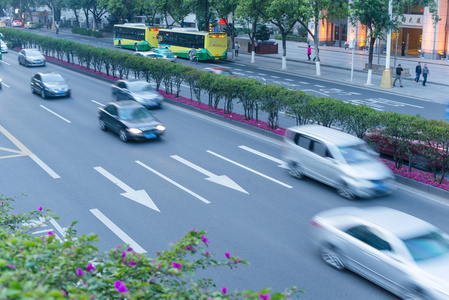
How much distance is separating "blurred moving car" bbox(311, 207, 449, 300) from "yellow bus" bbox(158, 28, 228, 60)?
38938 mm

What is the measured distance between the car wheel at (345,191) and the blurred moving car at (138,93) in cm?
1515

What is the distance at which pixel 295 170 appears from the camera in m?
16.6

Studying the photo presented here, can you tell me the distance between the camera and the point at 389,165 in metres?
17.4

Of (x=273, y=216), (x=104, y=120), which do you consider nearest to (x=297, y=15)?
(x=104, y=120)

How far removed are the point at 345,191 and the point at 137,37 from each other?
48.7m

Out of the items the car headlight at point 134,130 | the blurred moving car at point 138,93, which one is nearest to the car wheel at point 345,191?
the car headlight at point 134,130

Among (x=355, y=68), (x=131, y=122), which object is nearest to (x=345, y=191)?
(x=131, y=122)

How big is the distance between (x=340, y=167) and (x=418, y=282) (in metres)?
6.21

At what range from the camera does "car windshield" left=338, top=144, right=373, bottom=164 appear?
15.0 m

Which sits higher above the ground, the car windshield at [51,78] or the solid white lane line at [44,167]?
the car windshield at [51,78]

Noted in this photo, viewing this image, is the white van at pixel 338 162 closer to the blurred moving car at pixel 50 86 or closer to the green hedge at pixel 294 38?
the blurred moving car at pixel 50 86

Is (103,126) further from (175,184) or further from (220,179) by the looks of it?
(220,179)

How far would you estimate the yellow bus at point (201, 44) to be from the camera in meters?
48.2

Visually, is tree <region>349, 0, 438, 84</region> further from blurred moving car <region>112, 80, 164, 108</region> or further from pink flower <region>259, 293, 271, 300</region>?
pink flower <region>259, 293, 271, 300</region>
